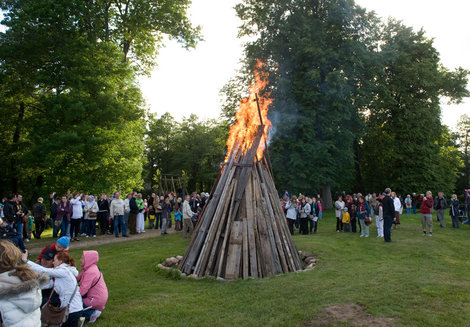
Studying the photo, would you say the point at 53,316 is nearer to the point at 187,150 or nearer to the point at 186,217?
the point at 186,217

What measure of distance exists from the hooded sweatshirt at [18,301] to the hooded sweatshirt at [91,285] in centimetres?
205

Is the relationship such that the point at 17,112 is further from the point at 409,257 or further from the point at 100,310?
the point at 409,257

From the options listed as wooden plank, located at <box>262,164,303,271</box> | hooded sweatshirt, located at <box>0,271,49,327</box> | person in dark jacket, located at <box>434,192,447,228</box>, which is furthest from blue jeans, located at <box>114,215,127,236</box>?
person in dark jacket, located at <box>434,192,447,228</box>

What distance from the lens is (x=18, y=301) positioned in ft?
13.3

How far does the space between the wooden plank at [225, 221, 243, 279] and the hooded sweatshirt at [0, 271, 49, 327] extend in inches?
218

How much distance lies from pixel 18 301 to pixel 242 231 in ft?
20.2

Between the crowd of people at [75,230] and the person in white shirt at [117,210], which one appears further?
the person in white shirt at [117,210]

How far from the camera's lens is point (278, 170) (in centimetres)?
2706

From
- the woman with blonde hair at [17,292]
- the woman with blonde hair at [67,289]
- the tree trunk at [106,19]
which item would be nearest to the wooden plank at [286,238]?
the woman with blonde hair at [67,289]

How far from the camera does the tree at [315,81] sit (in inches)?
1030

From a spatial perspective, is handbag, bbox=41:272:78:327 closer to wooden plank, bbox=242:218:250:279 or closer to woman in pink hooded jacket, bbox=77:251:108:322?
woman in pink hooded jacket, bbox=77:251:108:322

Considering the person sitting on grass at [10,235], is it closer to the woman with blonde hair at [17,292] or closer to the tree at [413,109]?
the woman with blonde hair at [17,292]

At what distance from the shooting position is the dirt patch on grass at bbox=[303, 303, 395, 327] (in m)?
5.95

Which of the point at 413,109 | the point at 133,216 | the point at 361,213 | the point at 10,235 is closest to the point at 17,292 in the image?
the point at 10,235
